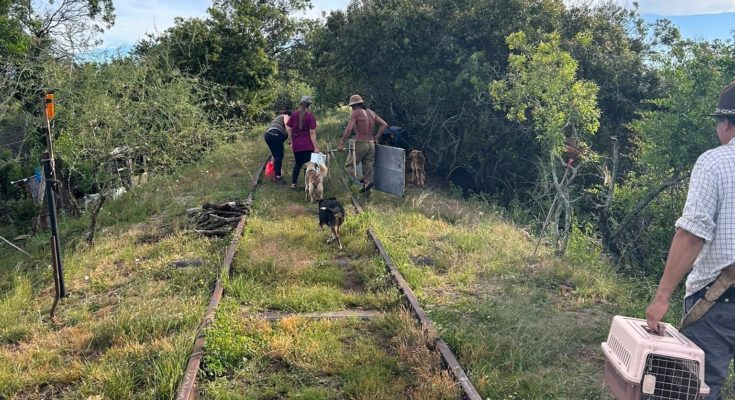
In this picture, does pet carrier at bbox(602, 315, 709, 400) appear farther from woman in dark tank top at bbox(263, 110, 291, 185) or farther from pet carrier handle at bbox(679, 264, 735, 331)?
woman in dark tank top at bbox(263, 110, 291, 185)

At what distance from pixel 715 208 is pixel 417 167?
1010 cm

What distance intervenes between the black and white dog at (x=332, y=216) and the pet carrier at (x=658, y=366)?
5.02m

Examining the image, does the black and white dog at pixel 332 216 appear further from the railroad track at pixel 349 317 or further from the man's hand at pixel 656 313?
the man's hand at pixel 656 313

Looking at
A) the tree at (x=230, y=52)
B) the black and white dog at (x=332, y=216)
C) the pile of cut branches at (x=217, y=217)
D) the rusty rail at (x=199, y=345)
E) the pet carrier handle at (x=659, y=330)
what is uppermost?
the tree at (x=230, y=52)

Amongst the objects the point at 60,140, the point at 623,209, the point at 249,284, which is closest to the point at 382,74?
the point at 623,209

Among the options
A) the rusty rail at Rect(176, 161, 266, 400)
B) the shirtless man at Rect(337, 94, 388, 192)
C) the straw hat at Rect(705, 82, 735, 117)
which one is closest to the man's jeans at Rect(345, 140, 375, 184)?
the shirtless man at Rect(337, 94, 388, 192)

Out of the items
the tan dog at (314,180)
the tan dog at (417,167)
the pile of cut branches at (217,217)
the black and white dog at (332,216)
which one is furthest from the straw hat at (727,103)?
the tan dog at (417,167)

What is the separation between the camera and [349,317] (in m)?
5.30

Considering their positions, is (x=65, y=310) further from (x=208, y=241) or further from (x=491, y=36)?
(x=491, y=36)

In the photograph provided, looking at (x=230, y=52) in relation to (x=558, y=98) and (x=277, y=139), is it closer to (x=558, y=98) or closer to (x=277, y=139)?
(x=277, y=139)

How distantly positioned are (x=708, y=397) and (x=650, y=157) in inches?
227

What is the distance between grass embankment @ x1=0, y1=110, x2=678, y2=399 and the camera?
4152 millimetres

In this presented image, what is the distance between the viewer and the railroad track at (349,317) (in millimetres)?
3875

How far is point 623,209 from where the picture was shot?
955 cm
